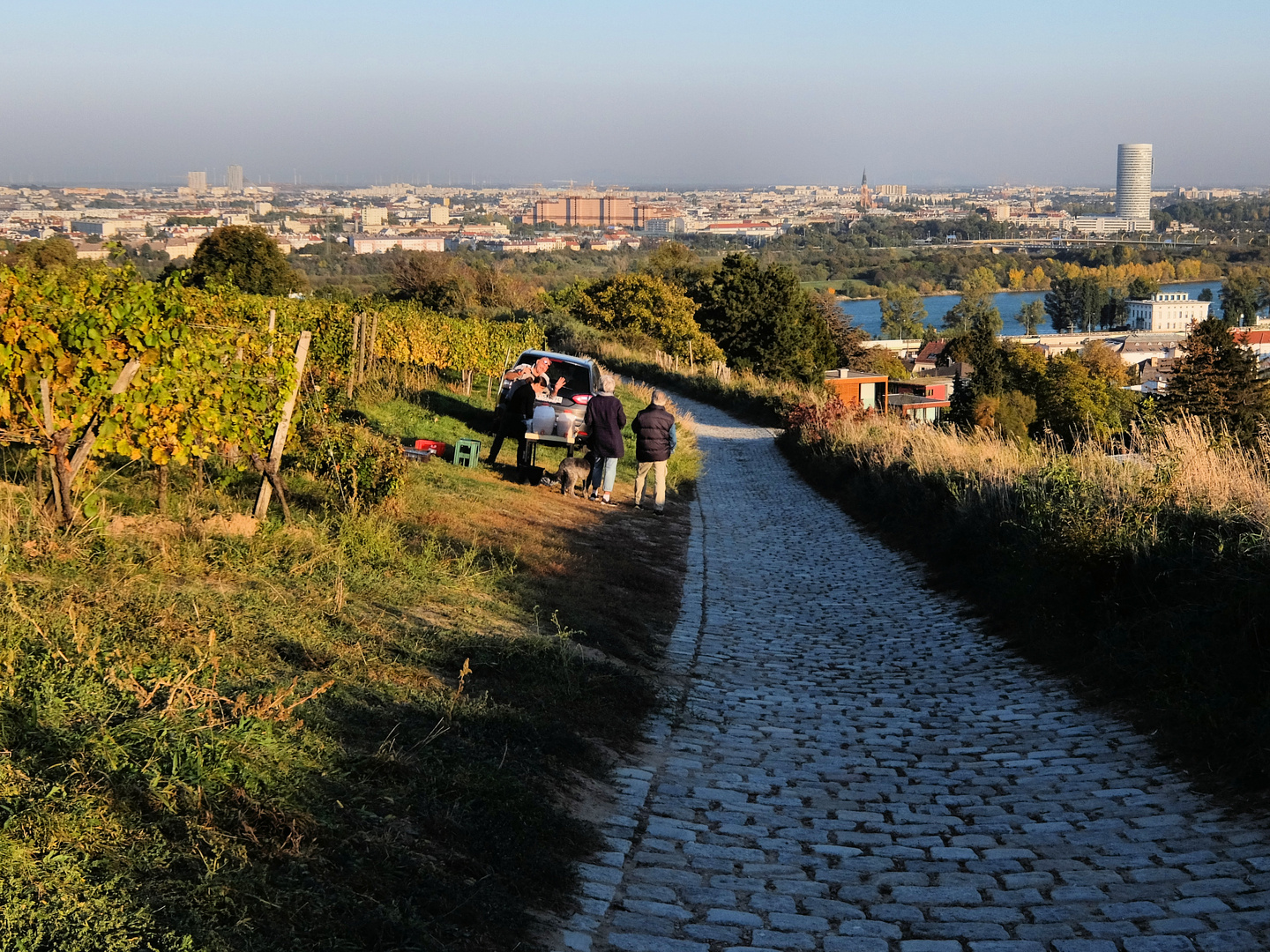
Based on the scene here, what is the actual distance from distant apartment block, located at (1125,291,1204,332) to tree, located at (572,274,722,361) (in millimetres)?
150812

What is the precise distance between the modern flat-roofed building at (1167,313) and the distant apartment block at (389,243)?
112396 mm

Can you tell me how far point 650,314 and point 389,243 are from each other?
322 ft

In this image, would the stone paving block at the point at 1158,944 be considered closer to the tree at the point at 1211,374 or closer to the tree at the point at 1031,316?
the tree at the point at 1211,374

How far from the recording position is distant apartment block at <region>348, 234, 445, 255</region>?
132500 mm

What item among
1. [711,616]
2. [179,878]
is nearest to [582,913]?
[179,878]

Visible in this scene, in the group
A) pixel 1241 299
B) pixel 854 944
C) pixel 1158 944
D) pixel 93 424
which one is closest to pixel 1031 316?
pixel 1241 299

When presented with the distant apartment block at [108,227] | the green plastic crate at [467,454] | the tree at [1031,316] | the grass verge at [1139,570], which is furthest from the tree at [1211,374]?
the tree at [1031,316]

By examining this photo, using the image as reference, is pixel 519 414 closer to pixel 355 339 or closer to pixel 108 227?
pixel 355 339

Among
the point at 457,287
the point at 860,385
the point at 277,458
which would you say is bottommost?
the point at 860,385

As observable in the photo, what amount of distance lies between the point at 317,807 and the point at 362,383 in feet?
58.9

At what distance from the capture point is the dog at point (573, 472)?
1580cm

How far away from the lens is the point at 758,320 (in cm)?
6100

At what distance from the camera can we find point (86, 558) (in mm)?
7023

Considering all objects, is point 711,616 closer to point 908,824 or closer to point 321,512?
point 321,512
